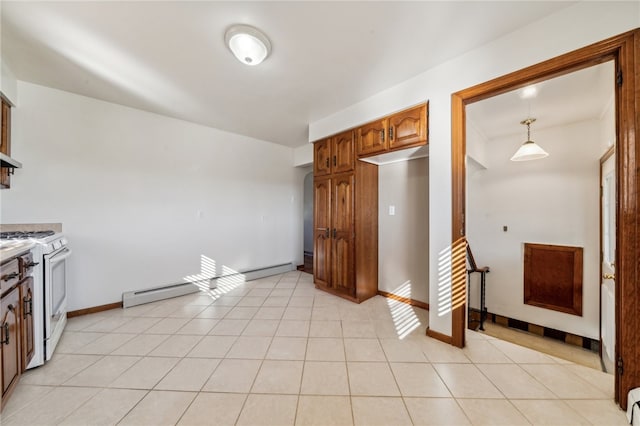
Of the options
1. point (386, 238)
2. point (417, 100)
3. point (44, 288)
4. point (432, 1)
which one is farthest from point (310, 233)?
point (432, 1)

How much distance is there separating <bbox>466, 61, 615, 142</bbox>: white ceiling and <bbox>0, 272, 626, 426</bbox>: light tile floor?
2.57 m

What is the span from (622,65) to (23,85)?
198 inches

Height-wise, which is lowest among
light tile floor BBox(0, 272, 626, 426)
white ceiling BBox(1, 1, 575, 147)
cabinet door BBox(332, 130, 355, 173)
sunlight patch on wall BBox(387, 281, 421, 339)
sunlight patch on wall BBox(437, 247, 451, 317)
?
sunlight patch on wall BBox(387, 281, 421, 339)

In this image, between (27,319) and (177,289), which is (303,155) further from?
(27,319)

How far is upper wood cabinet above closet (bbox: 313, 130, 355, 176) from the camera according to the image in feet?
9.91

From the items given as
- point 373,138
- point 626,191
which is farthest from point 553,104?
point 373,138

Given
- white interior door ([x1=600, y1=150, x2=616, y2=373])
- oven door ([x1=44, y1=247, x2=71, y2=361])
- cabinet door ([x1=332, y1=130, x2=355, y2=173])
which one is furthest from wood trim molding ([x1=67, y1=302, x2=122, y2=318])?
white interior door ([x1=600, y1=150, x2=616, y2=373])

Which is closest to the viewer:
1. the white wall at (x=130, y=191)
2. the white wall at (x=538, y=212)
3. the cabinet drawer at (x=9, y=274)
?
the cabinet drawer at (x=9, y=274)

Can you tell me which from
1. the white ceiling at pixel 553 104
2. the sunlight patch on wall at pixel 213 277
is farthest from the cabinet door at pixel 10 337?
the white ceiling at pixel 553 104

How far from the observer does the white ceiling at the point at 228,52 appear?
4.99 ft

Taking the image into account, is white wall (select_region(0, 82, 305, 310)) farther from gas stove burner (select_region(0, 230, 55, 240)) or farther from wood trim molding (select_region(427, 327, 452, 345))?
wood trim molding (select_region(427, 327, 452, 345))

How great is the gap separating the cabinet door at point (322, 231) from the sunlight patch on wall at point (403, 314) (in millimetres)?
→ 944

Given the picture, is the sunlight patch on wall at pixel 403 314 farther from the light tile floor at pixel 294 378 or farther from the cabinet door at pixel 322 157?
the cabinet door at pixel 322 157

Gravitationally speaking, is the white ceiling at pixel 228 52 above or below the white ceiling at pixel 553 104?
above
